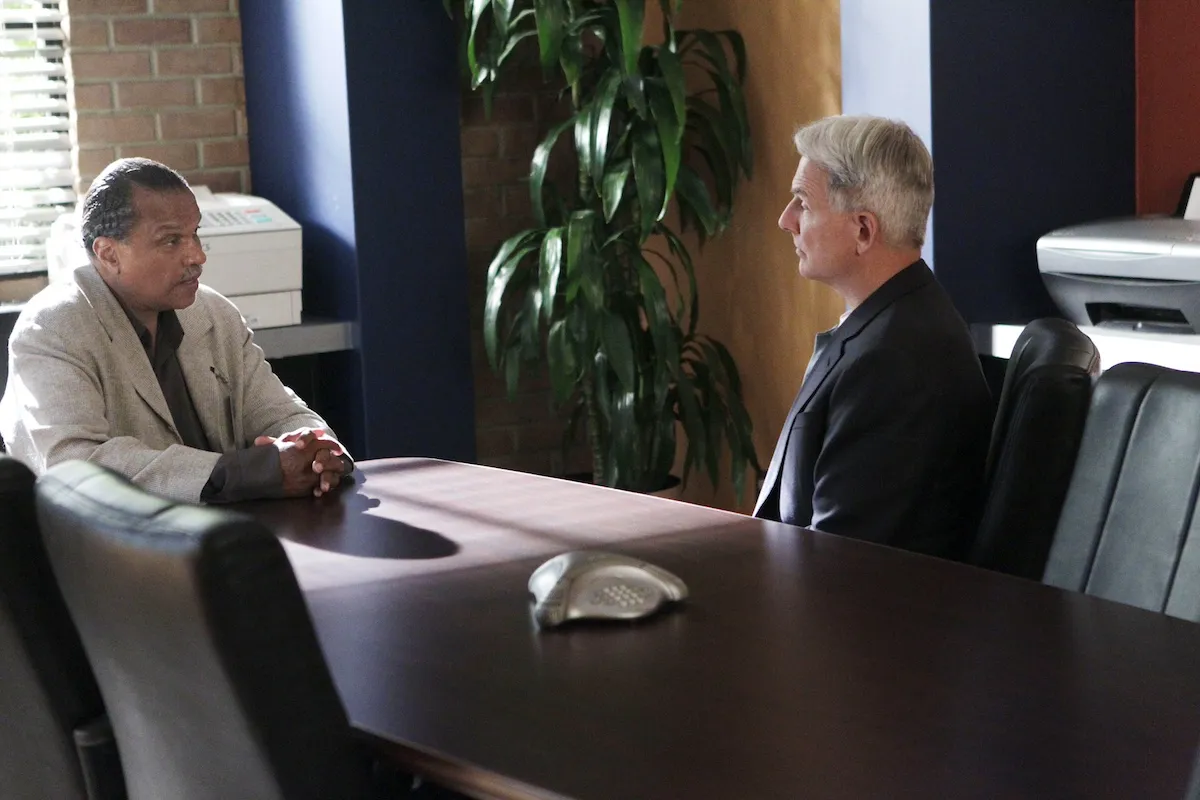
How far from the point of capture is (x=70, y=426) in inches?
101

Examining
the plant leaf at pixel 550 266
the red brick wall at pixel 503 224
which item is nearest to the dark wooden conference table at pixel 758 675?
the plant leaf at pixel 550 266

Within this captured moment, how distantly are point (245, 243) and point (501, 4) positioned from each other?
3.02 feet

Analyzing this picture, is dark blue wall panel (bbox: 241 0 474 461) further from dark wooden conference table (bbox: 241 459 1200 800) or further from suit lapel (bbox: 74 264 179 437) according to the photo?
dark wooden conference table (bbox: 241 459 1200 800)

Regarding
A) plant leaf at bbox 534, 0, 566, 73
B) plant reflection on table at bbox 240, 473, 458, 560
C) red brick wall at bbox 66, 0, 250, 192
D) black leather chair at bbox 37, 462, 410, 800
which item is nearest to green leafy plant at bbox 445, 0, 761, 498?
plant leaf at bbox 534, 0, 566, 73

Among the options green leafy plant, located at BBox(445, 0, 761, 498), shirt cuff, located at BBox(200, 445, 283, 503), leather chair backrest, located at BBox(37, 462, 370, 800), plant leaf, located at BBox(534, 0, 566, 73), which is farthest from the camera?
green leafy plant, located at BBox(445, 0, 761, 498)

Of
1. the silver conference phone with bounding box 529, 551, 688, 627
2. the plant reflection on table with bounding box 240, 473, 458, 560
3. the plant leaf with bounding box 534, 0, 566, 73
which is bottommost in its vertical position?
the plant reflection on table with bounding box 240, 473, 458, 560

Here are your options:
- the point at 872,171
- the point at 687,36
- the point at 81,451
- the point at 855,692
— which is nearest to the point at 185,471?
the point at 81,451

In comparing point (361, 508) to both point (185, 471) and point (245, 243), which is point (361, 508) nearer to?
point (185, 471)

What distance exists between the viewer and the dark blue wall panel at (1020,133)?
335 centimetres

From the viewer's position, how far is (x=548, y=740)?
4.43 ft

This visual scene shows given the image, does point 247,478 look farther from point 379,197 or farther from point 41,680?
point 379,197

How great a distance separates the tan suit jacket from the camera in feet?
8.35

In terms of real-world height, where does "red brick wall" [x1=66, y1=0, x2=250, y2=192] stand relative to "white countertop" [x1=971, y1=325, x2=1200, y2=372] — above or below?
above

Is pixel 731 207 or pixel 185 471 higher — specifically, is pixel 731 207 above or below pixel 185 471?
above
